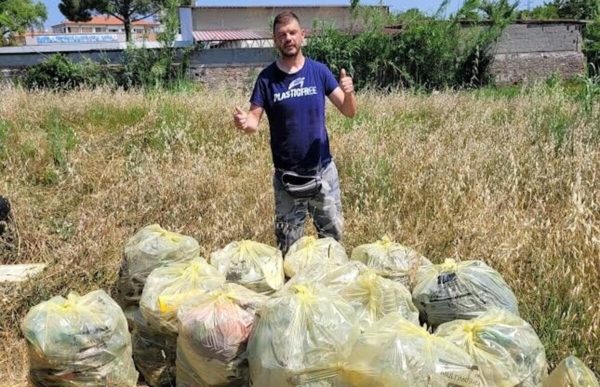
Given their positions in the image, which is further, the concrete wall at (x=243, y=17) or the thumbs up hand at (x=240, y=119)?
the concrete wall at (x=243, y=17)

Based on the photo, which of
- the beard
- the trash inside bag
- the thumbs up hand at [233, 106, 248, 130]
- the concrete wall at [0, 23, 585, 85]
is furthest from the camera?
the concrete wall at [0, 23, 585, 85]

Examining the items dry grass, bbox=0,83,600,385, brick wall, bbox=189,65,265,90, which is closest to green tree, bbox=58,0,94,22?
brick wall, bbox=189,65,265,90

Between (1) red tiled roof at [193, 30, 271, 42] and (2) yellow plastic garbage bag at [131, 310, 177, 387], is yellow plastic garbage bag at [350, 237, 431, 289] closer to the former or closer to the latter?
(2) yellow plastic garbage bag at [131, 310, 177, 387]

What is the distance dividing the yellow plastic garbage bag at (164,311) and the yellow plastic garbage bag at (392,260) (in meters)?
0.73

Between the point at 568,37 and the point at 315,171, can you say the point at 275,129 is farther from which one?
the point at 568,37

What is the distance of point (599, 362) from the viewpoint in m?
2.38

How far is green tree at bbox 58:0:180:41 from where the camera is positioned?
39438 mm

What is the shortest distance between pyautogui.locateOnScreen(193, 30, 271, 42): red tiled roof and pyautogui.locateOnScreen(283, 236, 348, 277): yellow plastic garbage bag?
22812 mm

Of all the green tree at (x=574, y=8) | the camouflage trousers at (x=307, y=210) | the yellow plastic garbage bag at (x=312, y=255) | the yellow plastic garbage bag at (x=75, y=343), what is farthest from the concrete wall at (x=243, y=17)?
the yellow plastic garbage bag at (x=75, y=343)

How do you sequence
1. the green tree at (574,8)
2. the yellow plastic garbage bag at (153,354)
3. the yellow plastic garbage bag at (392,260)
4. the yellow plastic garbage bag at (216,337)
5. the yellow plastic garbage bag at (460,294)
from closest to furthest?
the yellow plastic garbage bag at (216,337) < the yellow plastic garbage bag at (460,294) < the yellow plastic garbage bag at (153,354) < the yellow plastic garbage bag at (392,260) < the green tree at (574,8)

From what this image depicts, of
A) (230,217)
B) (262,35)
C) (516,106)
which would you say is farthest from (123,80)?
(230,217)

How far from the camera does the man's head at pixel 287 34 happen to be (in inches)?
126

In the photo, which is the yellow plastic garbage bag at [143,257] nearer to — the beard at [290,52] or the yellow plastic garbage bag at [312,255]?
the yellow plastic garbage bag at [312,255]

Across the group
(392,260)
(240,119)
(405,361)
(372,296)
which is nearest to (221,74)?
(240,119)
